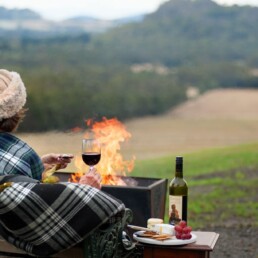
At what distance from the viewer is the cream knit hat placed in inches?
140

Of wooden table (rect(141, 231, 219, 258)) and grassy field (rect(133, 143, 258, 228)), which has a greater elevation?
wooden table (rect(141, 231, 219, 258))

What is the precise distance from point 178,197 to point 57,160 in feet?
2.35

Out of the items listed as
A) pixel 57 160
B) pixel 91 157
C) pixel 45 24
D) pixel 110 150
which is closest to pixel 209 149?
pixel 45 24

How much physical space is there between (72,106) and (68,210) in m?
12.8

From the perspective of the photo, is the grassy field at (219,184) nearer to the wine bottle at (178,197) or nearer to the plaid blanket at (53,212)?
the wine bottle at (178,197)

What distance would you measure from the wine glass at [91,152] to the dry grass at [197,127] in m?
14.8

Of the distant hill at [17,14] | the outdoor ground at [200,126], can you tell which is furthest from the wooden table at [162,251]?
the outdoor ground at [200,126]

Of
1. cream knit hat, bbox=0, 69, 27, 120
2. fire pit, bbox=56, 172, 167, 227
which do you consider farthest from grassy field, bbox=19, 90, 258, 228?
cream knit hat, bbox=0, 69, 27, 120

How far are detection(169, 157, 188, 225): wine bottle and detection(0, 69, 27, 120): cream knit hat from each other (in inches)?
34.1

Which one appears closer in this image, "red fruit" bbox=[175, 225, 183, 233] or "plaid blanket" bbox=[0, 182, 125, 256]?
"plaid blanket" bbox=[0, 182, 125, 256]

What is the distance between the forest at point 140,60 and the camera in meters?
17.8

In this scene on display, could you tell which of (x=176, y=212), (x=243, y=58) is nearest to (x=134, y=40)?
(x=243, y=58)

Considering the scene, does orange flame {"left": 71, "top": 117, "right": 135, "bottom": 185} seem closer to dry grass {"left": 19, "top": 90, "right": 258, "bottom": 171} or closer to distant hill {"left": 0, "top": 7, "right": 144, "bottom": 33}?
distant hill {"left": 0, "top": 7, "right": 144, "bottom": 33}

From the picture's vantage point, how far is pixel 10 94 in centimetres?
359
